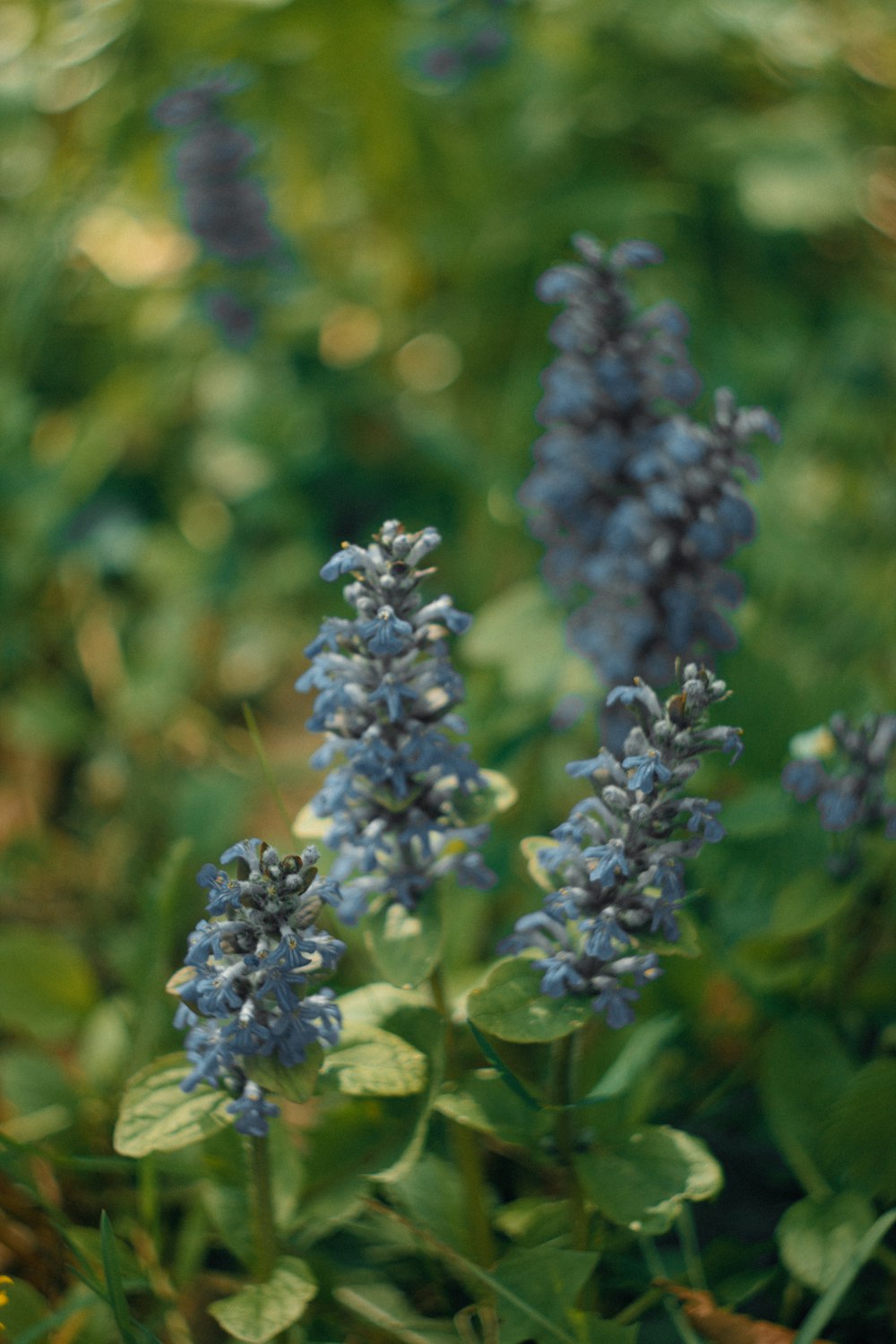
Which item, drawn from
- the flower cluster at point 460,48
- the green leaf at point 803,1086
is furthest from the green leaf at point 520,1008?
the flower cluster at point 460,48

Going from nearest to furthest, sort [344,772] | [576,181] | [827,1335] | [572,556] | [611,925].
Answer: [611,925], [344,772], [827,1335], [572,556], [576,181]

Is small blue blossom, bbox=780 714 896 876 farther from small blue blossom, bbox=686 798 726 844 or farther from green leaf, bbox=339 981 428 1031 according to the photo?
green leaf, bbox=339 981 428 1031

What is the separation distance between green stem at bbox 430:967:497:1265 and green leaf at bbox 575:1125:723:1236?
0.19 m

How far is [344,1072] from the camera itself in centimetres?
154

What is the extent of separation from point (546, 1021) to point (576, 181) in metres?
3.57

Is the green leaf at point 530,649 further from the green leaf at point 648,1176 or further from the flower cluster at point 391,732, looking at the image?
the green leaf at point 648,1176

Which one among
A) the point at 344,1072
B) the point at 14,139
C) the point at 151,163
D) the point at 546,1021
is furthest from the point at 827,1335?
the point at 14,139

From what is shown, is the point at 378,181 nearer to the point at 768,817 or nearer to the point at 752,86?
the point at 752,86

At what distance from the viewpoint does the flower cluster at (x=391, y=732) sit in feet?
5.02

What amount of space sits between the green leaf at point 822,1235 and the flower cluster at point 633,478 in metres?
0.99

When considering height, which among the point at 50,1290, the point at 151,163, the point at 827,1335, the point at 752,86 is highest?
the point at 151,163

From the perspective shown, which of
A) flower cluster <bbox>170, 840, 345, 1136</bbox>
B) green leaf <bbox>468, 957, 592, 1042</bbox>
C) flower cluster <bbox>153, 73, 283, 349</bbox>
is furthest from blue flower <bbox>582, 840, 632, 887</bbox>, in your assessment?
flower cluster <bbox>153, 73, 283, 349</bbox>

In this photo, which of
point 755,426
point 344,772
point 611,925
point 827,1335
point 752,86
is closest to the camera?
point 611,925

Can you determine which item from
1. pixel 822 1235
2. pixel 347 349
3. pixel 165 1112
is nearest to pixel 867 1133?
pixel 822 1235
